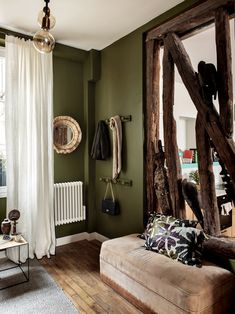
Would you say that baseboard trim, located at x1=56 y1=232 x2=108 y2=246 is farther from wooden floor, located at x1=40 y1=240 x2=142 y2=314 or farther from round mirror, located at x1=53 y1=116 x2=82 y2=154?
round mirror, located at x1=53 y1=116 x2=82 y2=154

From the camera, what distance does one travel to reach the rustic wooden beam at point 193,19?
217cm

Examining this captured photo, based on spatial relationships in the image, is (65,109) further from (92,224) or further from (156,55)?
(92,224)

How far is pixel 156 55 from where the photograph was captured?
2.83 m

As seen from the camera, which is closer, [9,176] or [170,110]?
[170,110]

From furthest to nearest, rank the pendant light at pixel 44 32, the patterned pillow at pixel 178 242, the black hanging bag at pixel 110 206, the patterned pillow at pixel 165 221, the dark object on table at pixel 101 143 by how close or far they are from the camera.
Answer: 1. the dark object on table at pixel 101 143
2. the black hanging bag at pixel 110 206
3. the patterned pillow at pixel 165 221
4. the patterned pillow at pixel 178 242
5. the pendant light at pixel 44 32

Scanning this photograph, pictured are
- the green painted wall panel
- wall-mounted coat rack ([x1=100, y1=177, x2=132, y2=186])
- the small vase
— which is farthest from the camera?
the green painted wall panel

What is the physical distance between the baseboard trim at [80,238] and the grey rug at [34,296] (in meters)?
0.84

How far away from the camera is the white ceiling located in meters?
2.52

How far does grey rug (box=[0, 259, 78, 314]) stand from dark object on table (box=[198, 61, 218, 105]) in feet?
7.25

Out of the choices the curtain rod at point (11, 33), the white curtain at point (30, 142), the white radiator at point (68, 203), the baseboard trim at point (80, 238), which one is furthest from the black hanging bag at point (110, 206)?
the curtain rod at point (11, 33)

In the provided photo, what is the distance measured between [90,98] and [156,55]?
135cm

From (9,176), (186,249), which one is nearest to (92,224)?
(9,176)

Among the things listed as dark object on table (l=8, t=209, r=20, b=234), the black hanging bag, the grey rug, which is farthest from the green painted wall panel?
the grey rug

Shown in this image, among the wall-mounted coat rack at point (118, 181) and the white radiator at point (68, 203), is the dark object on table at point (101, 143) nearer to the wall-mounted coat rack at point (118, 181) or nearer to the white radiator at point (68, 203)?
the wall-mounted coat rack at point (118, 181)
